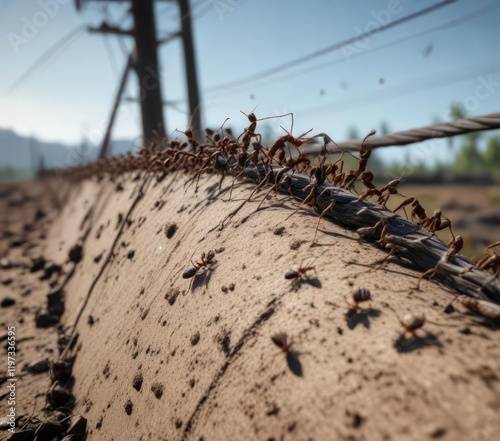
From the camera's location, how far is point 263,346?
126 cm

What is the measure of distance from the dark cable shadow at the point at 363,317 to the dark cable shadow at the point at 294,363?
0.65 feet

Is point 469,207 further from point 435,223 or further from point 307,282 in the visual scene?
point 307,282

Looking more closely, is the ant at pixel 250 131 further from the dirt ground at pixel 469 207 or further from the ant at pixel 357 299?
the dirt ground at pixel 469 207

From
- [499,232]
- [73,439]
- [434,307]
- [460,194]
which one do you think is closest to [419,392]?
[434,307]

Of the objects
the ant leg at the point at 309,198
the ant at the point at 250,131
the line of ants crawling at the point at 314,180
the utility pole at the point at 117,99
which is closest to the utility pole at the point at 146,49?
the utility pole at the point at 117,99

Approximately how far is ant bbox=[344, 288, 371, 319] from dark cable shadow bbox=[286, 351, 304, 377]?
0.21m

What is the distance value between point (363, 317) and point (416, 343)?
0.57 ft

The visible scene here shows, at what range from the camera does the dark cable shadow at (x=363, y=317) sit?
3.81ft

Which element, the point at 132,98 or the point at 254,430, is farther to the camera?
the point at 132,98

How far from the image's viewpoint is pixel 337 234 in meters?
1.61

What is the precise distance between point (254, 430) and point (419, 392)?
1.63ft

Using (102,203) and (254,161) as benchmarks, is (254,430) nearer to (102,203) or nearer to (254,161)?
(254,161)

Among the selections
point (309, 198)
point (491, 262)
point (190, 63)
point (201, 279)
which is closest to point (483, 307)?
point (491, 262)

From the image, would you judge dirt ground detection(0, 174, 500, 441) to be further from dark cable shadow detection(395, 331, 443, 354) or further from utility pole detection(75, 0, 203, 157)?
utility pole detection(75, 0, 203, 157)
